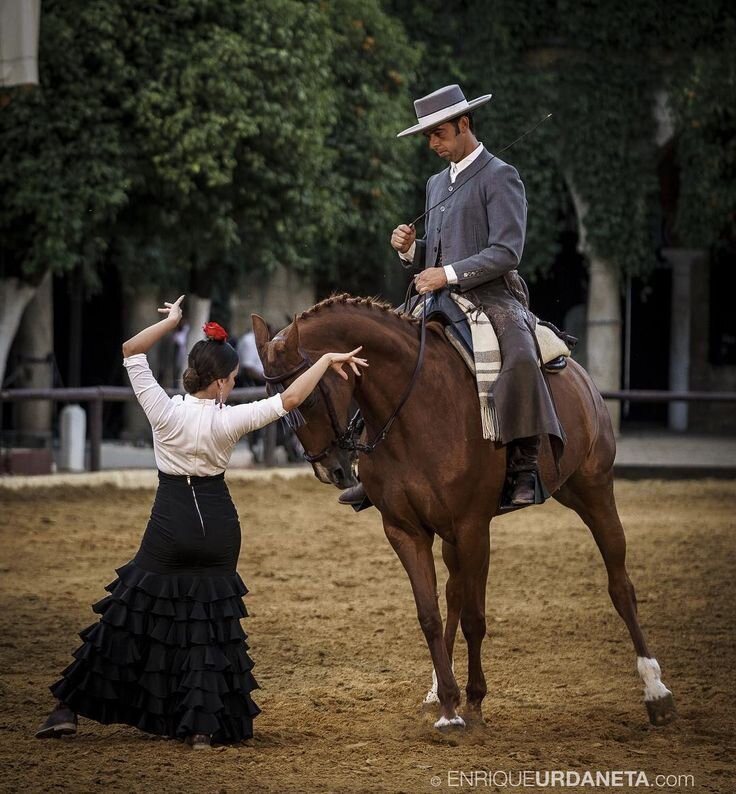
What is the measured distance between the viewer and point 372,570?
405 inches

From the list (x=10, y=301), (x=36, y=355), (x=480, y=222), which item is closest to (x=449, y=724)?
(x=480, y=222)

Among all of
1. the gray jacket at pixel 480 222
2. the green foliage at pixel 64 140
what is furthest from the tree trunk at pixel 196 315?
the gray jacket at pixel 480 222

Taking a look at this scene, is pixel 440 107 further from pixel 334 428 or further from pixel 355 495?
pixel 355 495

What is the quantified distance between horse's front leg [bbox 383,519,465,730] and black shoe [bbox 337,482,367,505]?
0.44m

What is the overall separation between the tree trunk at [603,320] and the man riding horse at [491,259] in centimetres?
1598

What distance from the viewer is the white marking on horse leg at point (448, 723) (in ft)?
18.5

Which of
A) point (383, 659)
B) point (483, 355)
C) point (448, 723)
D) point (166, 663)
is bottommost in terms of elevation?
point (383, 659)

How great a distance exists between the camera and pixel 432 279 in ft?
19.5

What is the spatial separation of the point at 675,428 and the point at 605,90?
6.62m

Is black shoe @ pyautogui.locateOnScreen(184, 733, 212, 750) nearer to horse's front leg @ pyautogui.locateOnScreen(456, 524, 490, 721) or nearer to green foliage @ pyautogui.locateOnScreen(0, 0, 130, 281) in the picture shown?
horse's front leg @ pyautogui.locateOnScreen(456, 524, 490, 721)

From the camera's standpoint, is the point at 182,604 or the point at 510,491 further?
the point at 510,491

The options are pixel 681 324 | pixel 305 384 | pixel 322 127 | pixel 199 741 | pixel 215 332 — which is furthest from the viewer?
pixel 681 324

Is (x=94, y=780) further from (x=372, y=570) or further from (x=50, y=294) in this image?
(x=50, y=294)

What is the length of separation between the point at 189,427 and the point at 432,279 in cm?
131
